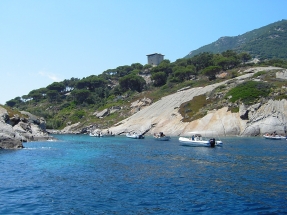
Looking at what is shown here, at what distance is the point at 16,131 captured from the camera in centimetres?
7206

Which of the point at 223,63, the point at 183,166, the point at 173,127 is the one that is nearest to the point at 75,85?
the point at 223,63

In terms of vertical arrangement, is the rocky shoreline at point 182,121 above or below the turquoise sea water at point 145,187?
above

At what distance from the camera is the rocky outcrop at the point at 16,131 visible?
55.0 meters

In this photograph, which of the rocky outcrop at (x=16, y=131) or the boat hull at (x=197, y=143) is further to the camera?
the boat hull at (x=197, y=143)

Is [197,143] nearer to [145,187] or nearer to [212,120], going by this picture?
[212,120]

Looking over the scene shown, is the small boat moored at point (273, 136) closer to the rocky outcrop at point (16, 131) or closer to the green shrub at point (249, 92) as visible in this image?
the green shrub at point (249, 92)

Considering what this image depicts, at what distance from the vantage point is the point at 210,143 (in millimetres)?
59188

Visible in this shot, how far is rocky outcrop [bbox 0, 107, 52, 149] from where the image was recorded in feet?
180

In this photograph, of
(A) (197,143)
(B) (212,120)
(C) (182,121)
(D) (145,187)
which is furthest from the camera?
(C) (182,121)

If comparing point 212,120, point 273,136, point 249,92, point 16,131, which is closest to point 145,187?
point 16,131

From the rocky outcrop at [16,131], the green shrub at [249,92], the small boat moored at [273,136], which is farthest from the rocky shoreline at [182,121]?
the small boat moored at [273,136]

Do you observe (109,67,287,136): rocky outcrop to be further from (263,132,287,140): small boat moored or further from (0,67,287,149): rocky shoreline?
(263,132,287,140): small boat moored

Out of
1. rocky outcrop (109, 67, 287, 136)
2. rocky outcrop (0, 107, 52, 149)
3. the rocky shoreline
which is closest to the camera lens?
rocky outcrop (0, 107, 52, 149)

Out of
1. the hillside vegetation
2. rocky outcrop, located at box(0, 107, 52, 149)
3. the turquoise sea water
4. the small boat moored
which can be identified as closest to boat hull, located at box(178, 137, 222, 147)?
the turquoise sea water
